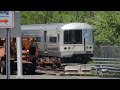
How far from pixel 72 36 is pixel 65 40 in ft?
2.42

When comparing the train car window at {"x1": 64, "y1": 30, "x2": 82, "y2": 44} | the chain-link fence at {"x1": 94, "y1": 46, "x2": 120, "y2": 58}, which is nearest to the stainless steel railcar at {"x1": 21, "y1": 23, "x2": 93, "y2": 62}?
the train car window at {"x1": 64, "y1": 30, "x2": 82, "y2": 44}

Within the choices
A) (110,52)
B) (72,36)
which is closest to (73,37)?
(72,36)

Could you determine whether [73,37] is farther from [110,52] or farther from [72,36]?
[110,52]

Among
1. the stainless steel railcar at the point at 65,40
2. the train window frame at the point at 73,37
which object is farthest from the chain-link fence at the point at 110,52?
the train window frame at the point at 73,37

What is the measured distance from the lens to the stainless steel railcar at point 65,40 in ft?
90.3

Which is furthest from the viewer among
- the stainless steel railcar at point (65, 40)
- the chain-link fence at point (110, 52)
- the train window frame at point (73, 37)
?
the train window frame at point (73, 37)

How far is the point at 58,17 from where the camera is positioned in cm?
3816

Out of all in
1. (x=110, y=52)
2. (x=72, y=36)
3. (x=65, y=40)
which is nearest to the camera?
(x=110, y=52)

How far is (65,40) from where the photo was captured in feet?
91.1

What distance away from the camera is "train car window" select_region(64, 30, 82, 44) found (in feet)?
91.4

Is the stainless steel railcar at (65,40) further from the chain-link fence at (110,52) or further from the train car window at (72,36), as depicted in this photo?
the chain-link fence at (110,52)
